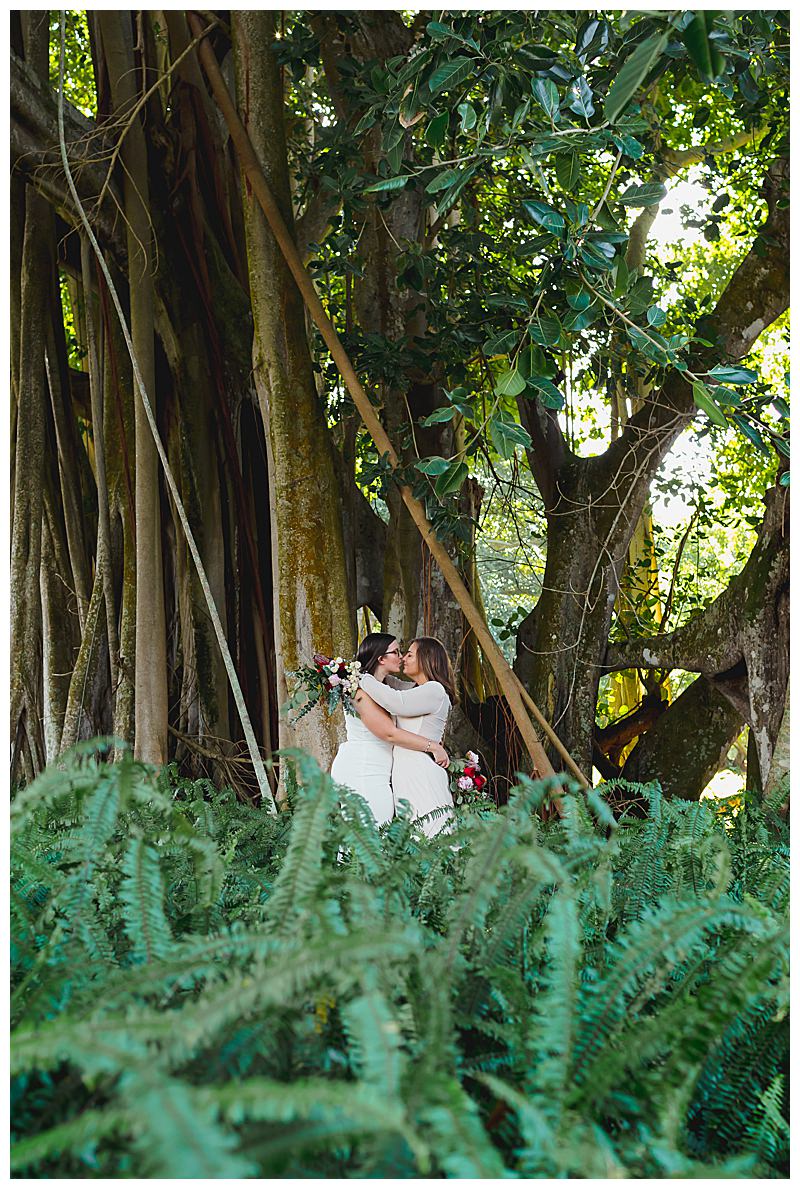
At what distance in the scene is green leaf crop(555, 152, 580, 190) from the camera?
60.1 inches

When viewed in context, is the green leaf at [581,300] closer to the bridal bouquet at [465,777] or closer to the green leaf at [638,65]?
the green leaf at [638,65]

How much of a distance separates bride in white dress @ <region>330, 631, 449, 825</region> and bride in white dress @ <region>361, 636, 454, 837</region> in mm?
50

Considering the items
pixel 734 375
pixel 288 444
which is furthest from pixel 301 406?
pixel 734 375

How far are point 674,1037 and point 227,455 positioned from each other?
3.40m

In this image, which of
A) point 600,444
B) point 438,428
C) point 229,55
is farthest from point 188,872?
point 600,444

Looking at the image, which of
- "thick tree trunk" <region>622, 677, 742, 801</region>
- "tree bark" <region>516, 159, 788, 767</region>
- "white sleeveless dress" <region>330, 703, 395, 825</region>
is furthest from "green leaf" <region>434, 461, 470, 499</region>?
"thick tree trunk" <region>622, 677, 742, 801</region>

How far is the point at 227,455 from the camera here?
12.3ft

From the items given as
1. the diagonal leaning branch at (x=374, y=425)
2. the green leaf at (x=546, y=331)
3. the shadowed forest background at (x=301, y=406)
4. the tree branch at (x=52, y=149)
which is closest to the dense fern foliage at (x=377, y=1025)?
the green leaf at (x=546, y=331)

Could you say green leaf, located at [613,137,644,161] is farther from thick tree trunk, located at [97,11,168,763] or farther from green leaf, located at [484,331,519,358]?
thick tree trunk, located at [97,11,168,763]

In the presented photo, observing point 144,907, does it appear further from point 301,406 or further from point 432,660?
point 432,660

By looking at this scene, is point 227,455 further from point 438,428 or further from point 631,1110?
point 631,1110

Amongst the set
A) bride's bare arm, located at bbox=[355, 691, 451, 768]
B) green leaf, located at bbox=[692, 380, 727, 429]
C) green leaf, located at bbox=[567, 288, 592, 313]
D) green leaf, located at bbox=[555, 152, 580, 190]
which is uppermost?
green leaf, located at bbox=[555, 152, 580, 190]

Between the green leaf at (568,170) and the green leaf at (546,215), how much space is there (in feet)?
0.15

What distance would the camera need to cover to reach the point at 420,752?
12.3 feet
